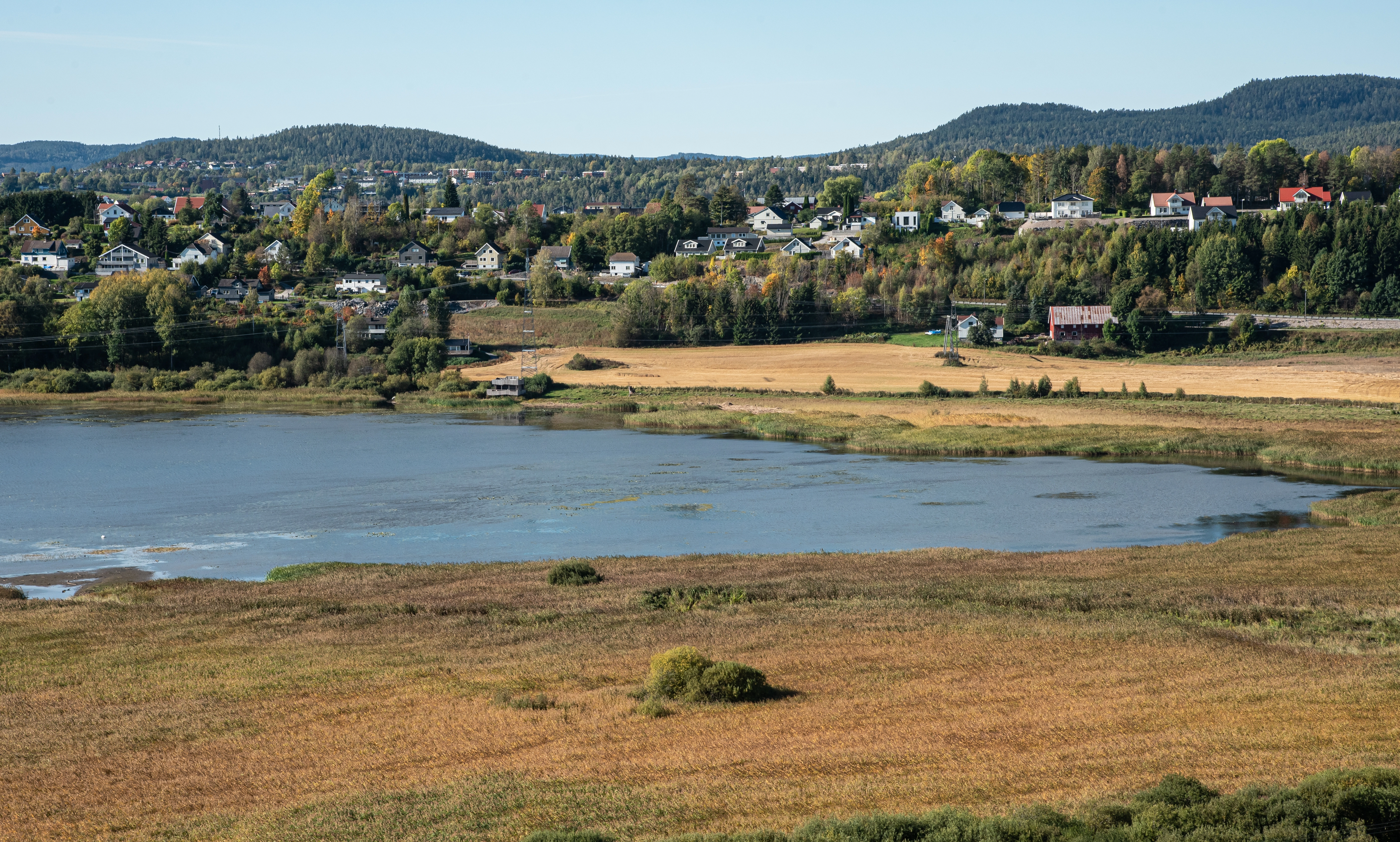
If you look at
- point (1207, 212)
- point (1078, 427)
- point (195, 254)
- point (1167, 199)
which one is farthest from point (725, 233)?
point (1078, 427)

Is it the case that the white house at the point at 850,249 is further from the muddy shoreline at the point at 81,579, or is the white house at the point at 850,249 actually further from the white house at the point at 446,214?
the muddy shoreline at the point at 81,579

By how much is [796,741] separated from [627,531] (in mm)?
23367

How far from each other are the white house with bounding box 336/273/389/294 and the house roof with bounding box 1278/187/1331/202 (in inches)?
3548

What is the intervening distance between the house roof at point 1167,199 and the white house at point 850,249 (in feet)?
104

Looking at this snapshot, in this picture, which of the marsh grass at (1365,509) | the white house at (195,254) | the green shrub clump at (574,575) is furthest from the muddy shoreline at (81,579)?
the white house at (195,254)

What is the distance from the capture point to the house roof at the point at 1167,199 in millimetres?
124500

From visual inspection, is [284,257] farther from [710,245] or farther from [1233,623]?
[1233,623]

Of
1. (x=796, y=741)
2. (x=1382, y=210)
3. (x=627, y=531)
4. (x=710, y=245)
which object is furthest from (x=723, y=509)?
(x=710, y=245)

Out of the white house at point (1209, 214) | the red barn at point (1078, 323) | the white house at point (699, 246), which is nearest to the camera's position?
the red barn at point (1078, 323)

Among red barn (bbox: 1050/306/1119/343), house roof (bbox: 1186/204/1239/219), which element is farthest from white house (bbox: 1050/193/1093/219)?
red barn (bbox: 1050/306/1119/343)

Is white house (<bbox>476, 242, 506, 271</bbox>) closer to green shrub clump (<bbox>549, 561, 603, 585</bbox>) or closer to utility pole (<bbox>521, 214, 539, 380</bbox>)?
utility pole (<bbox>521, 214, 539, 380</bbox>)

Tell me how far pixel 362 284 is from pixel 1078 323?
62.4 meters

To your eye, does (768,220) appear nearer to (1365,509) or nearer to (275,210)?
(275,210)

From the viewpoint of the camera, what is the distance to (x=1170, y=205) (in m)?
125
